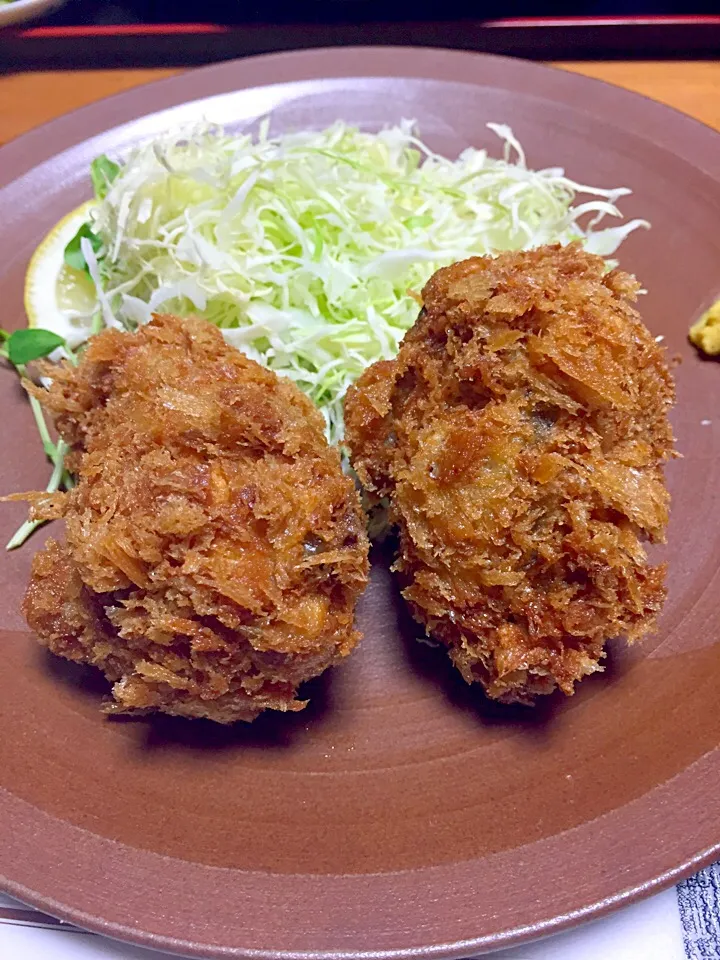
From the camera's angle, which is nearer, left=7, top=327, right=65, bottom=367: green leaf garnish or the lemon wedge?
left=7, top=327, right=65, bottom=367: green leaf garnish

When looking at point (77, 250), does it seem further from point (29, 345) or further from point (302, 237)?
point (302, 237)

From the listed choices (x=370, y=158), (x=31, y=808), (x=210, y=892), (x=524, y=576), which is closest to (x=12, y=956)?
(x=31, y=808)

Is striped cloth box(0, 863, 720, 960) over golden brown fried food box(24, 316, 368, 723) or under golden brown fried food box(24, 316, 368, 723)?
under

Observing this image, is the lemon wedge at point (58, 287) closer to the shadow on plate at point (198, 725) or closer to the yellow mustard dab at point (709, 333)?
the shadow on plate at point (198, 725)

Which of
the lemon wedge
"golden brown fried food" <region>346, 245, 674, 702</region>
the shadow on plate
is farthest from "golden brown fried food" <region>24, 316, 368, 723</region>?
the lemon wedge

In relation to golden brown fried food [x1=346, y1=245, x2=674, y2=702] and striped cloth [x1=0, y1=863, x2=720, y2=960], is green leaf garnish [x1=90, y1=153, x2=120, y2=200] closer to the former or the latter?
golden brown fried food [x1=346, y1=245, x2=674, y2=702]

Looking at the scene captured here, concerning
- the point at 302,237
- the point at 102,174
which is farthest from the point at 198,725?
the point at 102,174

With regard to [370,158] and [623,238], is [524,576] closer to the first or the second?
[623,238]
